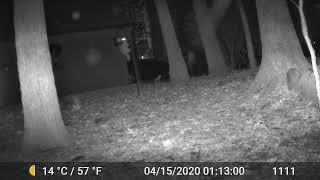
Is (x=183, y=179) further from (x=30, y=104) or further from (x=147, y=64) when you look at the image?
(x=147, y=64)

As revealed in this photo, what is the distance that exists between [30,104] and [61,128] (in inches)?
35.1

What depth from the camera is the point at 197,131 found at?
8.13 meters

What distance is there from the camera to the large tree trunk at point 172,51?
1995cm

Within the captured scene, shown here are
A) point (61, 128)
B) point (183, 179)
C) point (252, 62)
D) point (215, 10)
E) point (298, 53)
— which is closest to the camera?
point (183, 179)

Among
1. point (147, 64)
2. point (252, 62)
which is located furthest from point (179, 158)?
point (147, 64)

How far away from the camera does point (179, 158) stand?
6.38 metres

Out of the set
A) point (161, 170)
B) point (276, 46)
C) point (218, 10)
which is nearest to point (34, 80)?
point (161, 170)

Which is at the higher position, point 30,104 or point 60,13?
point 60,13

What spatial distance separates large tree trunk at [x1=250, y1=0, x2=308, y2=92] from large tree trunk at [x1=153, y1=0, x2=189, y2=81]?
918cm

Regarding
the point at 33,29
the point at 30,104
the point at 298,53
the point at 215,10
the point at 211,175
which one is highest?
the point at 215,10

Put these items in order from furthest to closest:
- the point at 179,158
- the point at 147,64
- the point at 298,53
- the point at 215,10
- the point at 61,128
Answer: the point at 147,64 → the point at 215,10 → the point at 298,53 → the point at 61,128 → the point at 179,158

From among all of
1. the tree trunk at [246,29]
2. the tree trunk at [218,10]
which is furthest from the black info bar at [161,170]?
the tree trunk at [218,10]

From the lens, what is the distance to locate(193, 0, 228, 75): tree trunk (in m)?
21.6

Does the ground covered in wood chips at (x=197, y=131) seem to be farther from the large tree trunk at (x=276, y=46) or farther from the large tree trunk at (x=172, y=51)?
the large tree trunk at (x=172, y=51)
